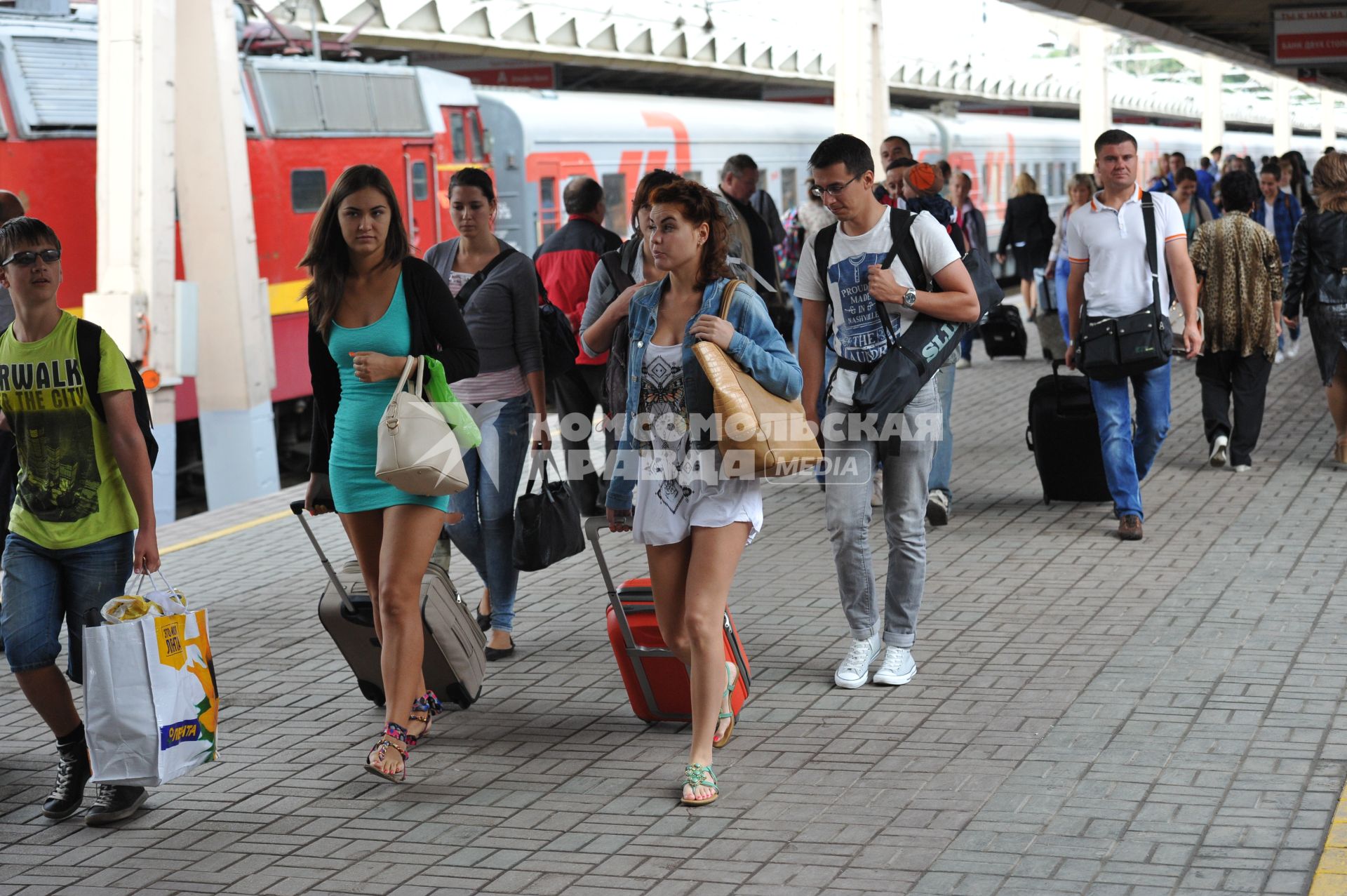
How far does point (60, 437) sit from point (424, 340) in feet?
3.71

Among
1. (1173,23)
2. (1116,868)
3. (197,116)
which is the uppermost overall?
(1173,23)

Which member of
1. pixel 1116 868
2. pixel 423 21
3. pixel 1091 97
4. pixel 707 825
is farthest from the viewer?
pixel 1091 97

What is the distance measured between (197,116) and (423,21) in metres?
10.0

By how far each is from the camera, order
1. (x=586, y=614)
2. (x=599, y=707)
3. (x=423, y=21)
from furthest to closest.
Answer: (x=423, y=21), (x=586, y=614), (x=599, y=707)

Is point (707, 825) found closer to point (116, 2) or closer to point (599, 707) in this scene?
point (599, 707)

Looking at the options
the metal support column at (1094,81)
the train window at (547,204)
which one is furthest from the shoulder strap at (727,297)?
the metal support column at (1094,81)

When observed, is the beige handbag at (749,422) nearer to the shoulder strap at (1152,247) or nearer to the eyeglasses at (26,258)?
the eyeglasses at (26,258)

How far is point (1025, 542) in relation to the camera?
832 centimetres

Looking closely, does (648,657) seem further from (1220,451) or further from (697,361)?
(1220,451)

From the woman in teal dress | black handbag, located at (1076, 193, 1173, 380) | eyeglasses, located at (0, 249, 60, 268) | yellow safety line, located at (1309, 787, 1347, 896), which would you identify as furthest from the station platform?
eyeglasses, located at (0, 249, 60, 268)

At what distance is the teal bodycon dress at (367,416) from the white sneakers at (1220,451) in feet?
21.3

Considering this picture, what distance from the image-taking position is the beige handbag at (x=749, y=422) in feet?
15.4

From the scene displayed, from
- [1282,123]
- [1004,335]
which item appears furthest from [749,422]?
[1282,123]

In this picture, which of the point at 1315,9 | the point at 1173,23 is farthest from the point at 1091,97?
the point at 1315,9
